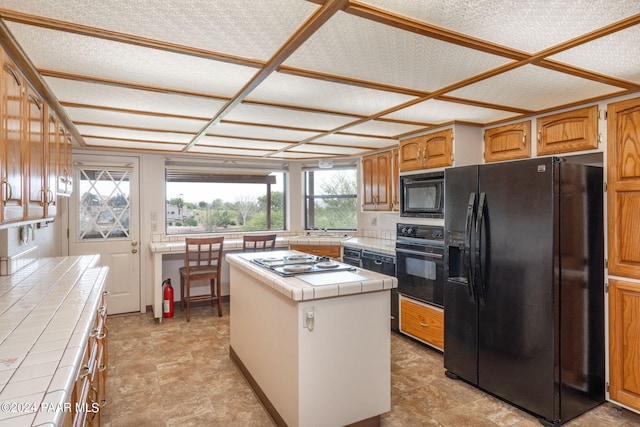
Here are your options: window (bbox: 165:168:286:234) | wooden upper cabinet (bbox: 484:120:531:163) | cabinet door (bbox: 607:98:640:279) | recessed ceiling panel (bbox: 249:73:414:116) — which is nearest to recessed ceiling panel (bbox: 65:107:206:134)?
recessed ceiling panel (bbox: 249:73:414:116)

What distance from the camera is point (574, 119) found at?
104 inches

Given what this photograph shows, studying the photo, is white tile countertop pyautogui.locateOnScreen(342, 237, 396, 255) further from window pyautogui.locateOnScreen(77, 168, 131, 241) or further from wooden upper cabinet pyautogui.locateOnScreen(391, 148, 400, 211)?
window pyautogui.locateOnScreen(77, 168, 131, 241)

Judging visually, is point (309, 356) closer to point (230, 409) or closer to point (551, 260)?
point (230, 409)

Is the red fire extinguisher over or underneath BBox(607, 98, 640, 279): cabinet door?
underneath

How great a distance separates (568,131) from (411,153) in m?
1.41

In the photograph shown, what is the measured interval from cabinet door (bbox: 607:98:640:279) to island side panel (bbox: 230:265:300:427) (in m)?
2.18

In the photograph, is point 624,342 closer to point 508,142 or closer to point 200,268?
point 508,142

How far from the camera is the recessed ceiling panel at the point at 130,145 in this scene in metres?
3.98

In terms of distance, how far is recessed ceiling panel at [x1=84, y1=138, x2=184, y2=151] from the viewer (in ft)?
A: 13.1

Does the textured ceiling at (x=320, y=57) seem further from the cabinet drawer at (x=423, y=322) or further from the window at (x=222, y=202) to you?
the window at (x=222, y=202)

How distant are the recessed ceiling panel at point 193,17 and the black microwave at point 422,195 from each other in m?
2.25

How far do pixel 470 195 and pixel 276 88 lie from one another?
1.63 m

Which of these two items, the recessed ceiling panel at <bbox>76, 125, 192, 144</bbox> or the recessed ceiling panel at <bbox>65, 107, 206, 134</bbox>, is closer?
the recessed ceiling panel at <bbox>65, 107, 206, 134</bbox>

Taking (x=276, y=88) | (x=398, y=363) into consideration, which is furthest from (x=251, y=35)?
(x=398, y=363)
